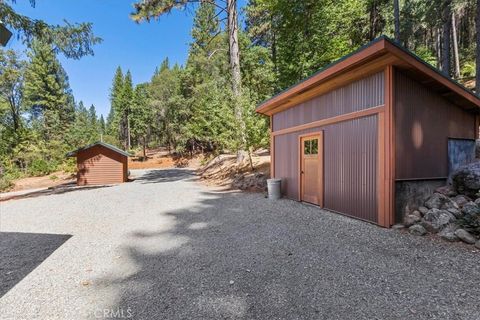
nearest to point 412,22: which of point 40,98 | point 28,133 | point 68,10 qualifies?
point 68,10

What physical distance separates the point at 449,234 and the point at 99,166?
17.1m

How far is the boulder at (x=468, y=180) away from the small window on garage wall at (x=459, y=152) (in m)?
0.65

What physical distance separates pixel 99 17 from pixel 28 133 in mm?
21458

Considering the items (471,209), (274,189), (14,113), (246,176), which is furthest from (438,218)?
(14,113)

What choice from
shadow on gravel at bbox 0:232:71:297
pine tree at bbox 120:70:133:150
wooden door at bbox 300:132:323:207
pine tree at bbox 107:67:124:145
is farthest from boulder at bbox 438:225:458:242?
pine tree at bbox 107:67:124:145

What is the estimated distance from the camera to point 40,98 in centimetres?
3094

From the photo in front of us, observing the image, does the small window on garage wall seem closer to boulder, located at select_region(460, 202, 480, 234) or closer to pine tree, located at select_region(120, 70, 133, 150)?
boulder, located at select_region(460, 202, 480, 234)

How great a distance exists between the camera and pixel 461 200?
4.64m

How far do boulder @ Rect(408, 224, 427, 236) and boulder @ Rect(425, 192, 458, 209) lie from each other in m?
0.78

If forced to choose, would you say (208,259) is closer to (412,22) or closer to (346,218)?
(346,218)

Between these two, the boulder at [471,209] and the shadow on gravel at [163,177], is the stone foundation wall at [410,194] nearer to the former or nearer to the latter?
the boulder at [471,209]

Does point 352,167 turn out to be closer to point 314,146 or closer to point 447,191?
point 314,146

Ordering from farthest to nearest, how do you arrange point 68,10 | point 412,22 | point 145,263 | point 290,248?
1. point 412,22
2. point 68,10
3. point 290,248
4. point 145,263

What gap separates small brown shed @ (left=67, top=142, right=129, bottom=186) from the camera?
15.1 metres
